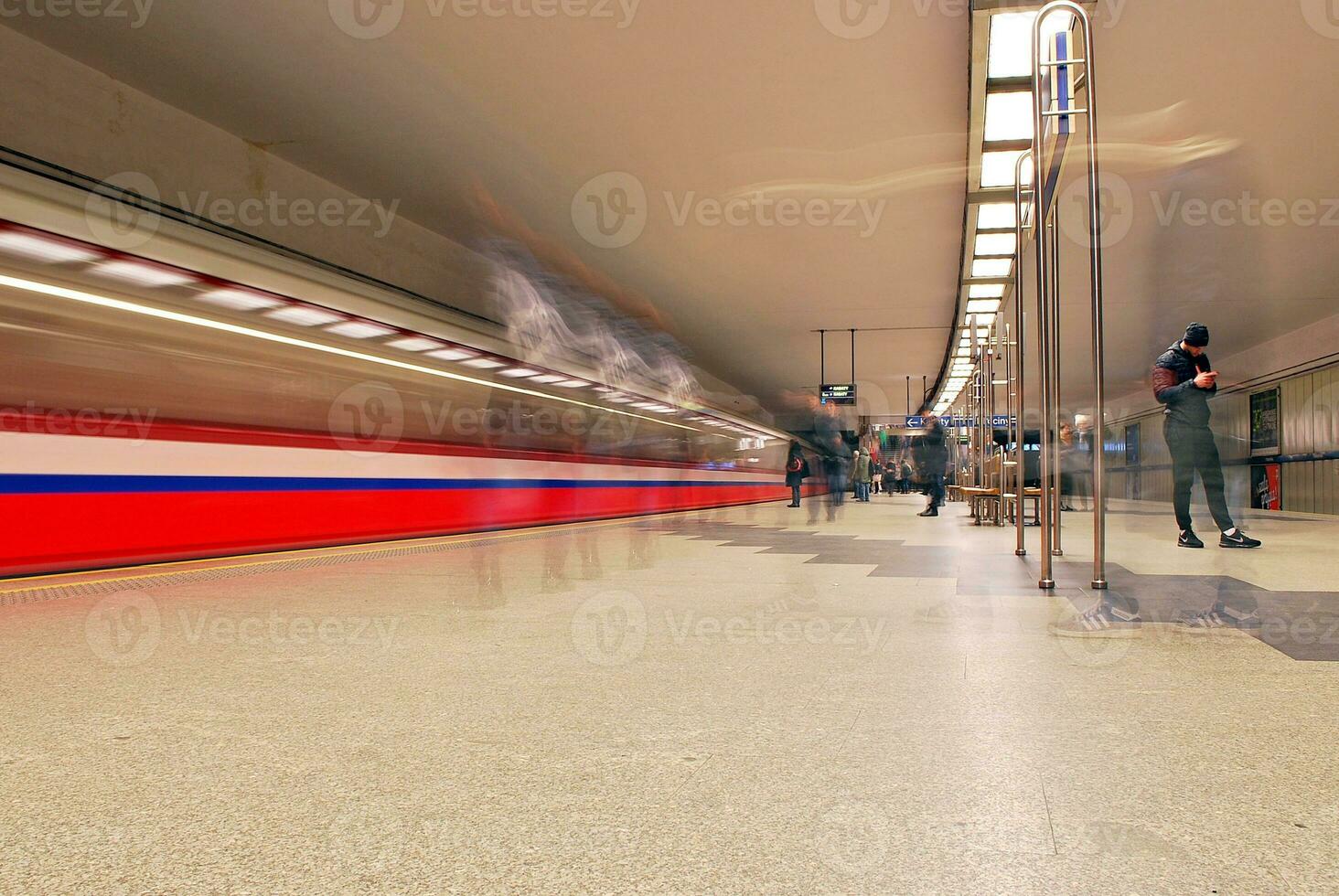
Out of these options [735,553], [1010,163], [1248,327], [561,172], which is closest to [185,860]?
[735,553]

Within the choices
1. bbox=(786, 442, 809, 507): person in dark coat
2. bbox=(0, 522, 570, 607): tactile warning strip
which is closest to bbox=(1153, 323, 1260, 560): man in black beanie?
bbox=(0, 522, 570, 607): tactile warning strip

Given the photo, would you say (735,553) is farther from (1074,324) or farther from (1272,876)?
(1074,324)

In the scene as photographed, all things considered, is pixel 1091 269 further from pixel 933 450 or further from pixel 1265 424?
pixel 1265 424

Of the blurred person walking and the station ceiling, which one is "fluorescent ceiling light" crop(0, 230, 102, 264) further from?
the blurred person walking

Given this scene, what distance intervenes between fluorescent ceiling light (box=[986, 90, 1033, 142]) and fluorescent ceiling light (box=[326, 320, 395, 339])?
17.9 ft

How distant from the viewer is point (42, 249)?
463cm

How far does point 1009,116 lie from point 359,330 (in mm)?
5894

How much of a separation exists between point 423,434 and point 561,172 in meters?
2.97

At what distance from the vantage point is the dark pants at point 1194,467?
22.4ft

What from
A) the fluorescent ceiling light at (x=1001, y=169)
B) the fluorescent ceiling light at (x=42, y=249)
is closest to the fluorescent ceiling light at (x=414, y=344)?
the fluorescent ceiling light at (x=42, y=249)

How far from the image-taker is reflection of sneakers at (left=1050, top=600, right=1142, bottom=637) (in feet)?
10.1

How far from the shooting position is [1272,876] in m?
1.21

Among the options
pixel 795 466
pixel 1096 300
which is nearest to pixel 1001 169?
pixel 1096 300

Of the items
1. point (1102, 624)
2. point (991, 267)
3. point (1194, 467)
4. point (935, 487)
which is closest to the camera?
point (1102, 624)
